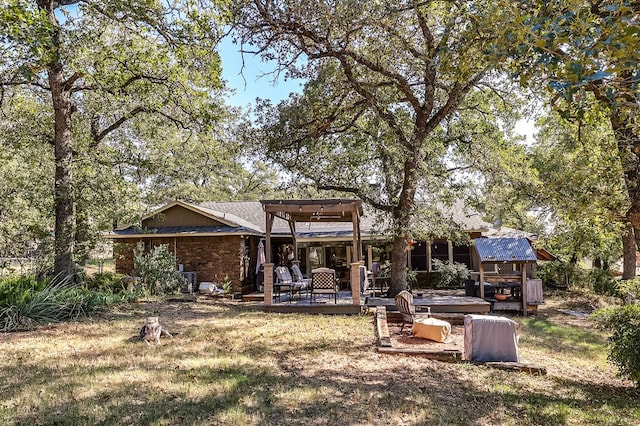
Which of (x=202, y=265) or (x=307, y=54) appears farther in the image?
(x=202, y=265)

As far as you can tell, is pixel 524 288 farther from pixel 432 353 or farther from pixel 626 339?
pixel 626 339

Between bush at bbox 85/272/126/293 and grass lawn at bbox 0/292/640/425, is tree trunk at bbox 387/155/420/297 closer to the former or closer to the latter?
grass lawn at bbox 0/292/640/425

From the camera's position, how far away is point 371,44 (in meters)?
11.1

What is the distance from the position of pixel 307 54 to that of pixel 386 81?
3.12 metres

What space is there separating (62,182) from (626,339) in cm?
1229

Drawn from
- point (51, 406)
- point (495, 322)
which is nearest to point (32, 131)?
point (51, 406)

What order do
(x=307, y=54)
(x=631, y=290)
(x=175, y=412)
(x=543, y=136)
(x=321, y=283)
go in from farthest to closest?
(x=543, y=136), (x=321, y=283), (x=307, y=54), (x=631, y=290), (x=175, y=412)

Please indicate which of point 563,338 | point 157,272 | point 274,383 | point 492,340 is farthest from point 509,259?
point 157,272

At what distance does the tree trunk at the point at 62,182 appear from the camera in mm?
Answer: 11359

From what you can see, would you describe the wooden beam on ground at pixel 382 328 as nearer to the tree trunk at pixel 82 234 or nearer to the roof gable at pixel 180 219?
the tree trunk at pixel 82 234

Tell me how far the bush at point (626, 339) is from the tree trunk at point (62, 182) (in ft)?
38.7

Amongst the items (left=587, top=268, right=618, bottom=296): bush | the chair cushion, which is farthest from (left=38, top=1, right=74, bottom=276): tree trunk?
(left=587, top=268, right=618, bottom=296): bush

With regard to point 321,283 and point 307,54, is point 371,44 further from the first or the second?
point 321,283

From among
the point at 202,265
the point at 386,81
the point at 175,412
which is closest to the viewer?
the point at 175,412
